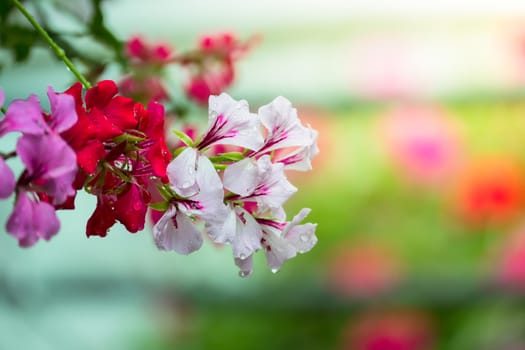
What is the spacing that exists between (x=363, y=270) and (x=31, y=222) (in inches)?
40.5

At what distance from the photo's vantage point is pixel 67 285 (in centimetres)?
128

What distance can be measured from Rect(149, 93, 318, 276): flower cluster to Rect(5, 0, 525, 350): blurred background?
94 centimetres

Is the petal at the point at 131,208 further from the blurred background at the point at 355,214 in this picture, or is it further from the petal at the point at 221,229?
the blurred background at the point at 355,214

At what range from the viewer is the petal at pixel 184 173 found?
0.80ft

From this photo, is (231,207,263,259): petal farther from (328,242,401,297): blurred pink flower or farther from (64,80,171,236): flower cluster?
(328,242,401,297): blurred pink flower

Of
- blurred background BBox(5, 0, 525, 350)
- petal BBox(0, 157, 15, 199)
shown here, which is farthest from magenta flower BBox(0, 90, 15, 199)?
blurred background BBox(5, 0, 525, 350)

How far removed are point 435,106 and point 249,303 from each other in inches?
14.8

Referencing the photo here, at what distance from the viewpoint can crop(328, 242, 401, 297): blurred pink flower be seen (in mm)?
1215

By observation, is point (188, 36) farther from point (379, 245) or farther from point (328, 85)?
point (379, 245)

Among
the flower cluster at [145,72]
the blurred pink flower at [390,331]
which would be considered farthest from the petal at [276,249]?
the blurred pink flower at [390,331]

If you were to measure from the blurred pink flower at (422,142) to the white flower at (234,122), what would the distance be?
1.02m

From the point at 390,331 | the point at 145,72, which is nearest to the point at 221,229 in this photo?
the point at 145,72

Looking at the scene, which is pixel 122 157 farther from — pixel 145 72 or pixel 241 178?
pixel 145 72

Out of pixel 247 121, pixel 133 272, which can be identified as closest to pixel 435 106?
pixel 133 272
